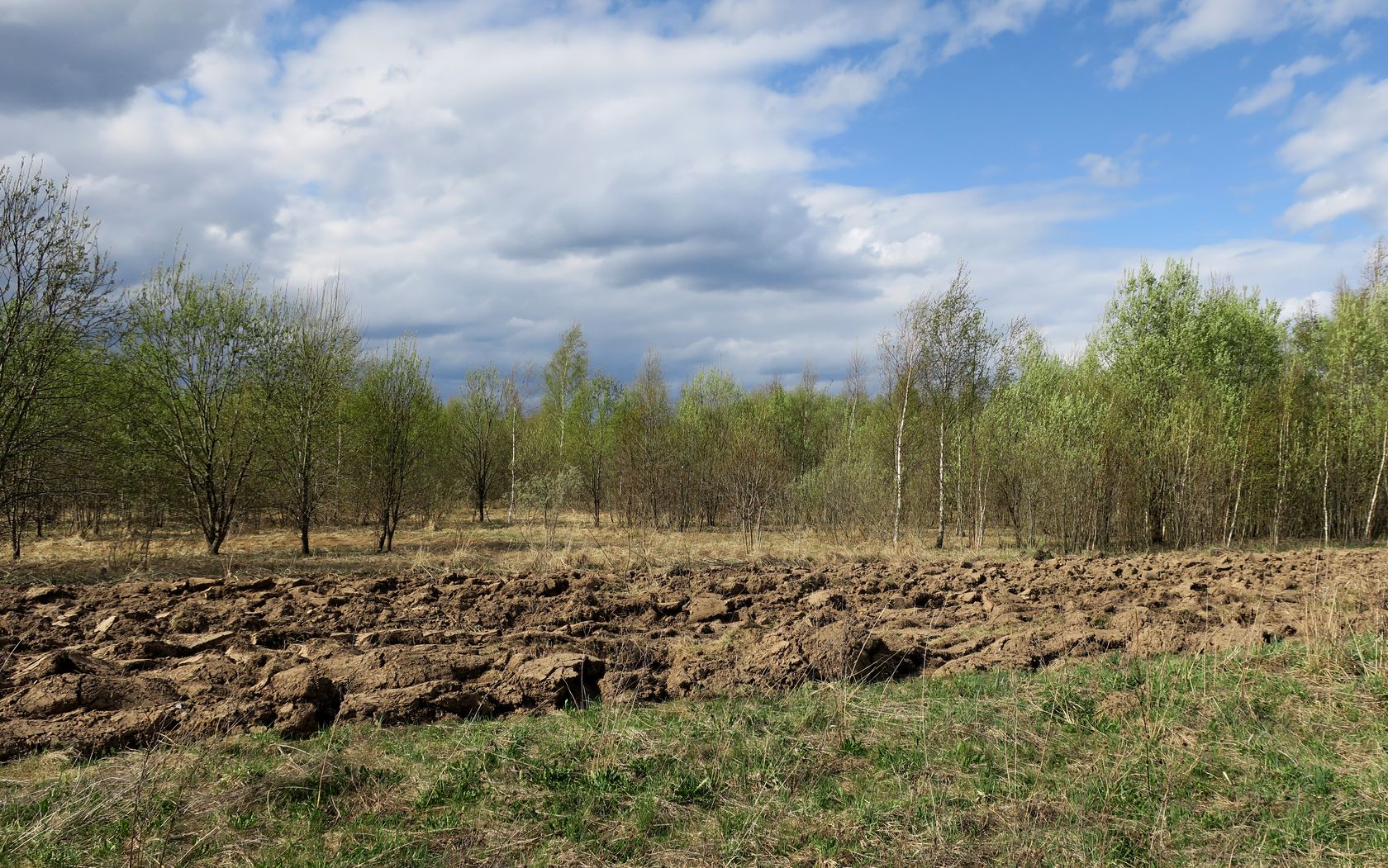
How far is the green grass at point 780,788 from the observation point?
4.05m

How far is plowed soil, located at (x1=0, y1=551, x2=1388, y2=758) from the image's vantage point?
604 cm

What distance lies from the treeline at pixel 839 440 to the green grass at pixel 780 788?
41.7 feet

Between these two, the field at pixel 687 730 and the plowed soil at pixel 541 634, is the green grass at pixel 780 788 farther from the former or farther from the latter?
the plowed soil at pixel 541 634

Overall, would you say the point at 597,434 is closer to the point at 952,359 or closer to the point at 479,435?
the point at 479,435

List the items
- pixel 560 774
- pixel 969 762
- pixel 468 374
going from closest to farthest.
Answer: pixel 560 774
pixel 969 762
pixel 468 374

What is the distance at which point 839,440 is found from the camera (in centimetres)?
3262

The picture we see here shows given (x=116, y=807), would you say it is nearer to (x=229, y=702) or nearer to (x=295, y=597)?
(x=229, y=702)

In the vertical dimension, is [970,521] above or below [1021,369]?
below

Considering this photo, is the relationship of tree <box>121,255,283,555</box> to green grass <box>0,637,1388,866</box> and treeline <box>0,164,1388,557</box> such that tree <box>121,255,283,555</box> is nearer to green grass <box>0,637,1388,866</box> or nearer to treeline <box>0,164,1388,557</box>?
treeline <box>0,164,1388,557</box>

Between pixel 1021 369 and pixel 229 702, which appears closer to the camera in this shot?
pixel 229 702

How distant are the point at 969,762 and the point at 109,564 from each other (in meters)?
16.3

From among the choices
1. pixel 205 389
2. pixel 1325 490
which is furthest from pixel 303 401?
pixel 1325 490

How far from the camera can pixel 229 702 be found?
19.1 ft


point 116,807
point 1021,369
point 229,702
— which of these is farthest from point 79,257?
point 1021,369
